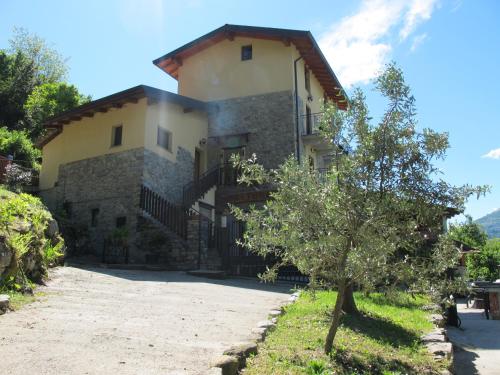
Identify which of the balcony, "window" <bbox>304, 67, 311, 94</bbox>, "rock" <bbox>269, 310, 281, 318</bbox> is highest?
"window" <bbox>304, 67, 311, 94</bbox>

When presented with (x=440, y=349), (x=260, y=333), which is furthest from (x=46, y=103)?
(x=440, y=349)

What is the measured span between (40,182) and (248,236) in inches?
710

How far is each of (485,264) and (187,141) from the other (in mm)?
25155

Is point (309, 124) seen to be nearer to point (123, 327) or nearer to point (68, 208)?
point (68, 208)

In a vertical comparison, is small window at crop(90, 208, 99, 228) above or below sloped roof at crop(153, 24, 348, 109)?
below

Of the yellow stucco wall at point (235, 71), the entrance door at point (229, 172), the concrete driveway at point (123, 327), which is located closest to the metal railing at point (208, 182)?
the entrance door at point (229, 172)

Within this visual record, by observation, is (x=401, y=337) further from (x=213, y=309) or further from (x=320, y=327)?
(x=213, y=309)

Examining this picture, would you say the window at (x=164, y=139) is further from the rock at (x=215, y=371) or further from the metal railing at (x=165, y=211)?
the rock at (x=215, y=371)

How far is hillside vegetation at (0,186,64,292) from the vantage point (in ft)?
20.4

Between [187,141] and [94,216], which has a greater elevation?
[187,141]

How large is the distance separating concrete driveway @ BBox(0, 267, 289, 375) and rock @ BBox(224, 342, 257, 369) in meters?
0.19

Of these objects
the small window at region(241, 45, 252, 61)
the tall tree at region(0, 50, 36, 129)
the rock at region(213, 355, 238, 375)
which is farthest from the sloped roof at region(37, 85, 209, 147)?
the tall tree at region(0, 50, 36, 129)

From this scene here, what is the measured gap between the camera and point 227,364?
12.9 ft

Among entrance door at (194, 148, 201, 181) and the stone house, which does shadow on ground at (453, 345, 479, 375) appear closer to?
the stone house
